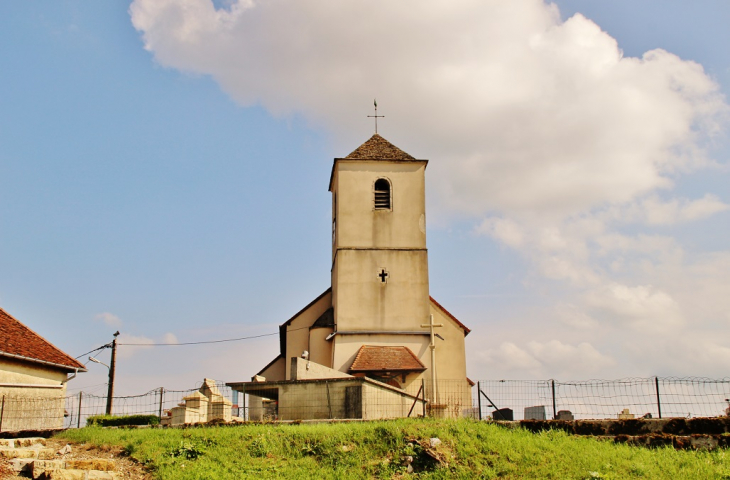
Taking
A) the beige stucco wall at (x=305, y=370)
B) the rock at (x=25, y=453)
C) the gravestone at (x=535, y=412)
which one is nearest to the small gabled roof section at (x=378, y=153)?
the beige stucco wall at (x=305, y=370)

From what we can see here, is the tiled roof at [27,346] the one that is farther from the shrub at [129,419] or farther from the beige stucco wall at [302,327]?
the beige stucco wall at [302,327]

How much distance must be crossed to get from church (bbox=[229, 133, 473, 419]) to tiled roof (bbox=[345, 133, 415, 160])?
44 mm

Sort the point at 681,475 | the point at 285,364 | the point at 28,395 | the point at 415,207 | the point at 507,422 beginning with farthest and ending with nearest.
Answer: the point at 285,364, the point at 415,207, the point at 28,395, the point at 507,422, the point at 681,475

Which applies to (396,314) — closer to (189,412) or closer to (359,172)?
(359,172)

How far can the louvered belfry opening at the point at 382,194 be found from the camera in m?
28.6

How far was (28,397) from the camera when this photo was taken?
70.3 ft

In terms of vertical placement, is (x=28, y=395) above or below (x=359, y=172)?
below

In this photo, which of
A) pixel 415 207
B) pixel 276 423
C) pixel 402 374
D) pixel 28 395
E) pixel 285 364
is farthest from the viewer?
pixel 285 364

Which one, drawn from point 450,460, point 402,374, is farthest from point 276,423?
point 402,374

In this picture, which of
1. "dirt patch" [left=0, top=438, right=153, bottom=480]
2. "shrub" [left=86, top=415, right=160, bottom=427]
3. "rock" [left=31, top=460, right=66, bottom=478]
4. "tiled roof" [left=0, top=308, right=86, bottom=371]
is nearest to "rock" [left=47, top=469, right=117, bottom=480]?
"rock" [left=31, top=460, right=66, bottom=478]

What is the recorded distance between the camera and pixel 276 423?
15555mm

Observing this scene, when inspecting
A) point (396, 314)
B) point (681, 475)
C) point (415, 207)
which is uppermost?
point (415, 207)

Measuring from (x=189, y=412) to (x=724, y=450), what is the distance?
1393 cm

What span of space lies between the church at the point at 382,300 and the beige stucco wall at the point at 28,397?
22.6ft
